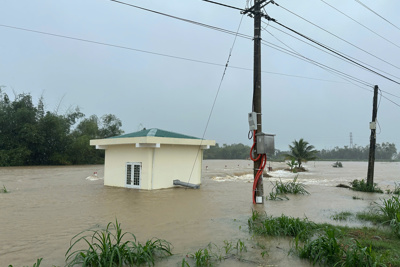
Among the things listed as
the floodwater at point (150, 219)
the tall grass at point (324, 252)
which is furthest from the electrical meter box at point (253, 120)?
the tall grass at point (324, 252)

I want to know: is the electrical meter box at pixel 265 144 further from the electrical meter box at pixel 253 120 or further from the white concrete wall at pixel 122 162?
the white concrete wall at pixel 122 162

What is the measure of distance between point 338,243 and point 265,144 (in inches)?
160

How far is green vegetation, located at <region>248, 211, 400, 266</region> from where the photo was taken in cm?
351

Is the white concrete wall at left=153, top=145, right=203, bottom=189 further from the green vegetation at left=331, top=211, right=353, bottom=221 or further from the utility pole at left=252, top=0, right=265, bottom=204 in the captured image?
the green vegetation at left=331, top=211, right=353, bottom=221

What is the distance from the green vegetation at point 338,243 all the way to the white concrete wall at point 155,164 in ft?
21.2

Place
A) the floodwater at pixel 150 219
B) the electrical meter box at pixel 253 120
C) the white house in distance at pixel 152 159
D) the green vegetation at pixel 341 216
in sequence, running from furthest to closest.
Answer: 1. the white house in distance at pixel 152 159
2. the electrical meter box at pixel 253 120
3. the green vegetation at pixel 341 216
4. the floodwater at pixel 150 219

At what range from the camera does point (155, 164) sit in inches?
471

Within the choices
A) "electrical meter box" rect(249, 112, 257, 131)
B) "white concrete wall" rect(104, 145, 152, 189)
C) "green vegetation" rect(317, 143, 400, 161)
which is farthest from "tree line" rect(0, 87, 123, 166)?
"green vegetation" rect(317, 143, 400, 161)

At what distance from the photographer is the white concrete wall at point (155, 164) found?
39.1 feet

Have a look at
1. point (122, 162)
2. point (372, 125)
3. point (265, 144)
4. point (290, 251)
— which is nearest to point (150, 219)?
point (290, 251)

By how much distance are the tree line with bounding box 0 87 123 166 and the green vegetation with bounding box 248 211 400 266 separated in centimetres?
3620

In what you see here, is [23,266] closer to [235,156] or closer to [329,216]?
[329,216]

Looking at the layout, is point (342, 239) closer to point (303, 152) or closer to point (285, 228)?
point (285, 228)

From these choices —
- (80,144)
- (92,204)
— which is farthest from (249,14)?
(80,144)
